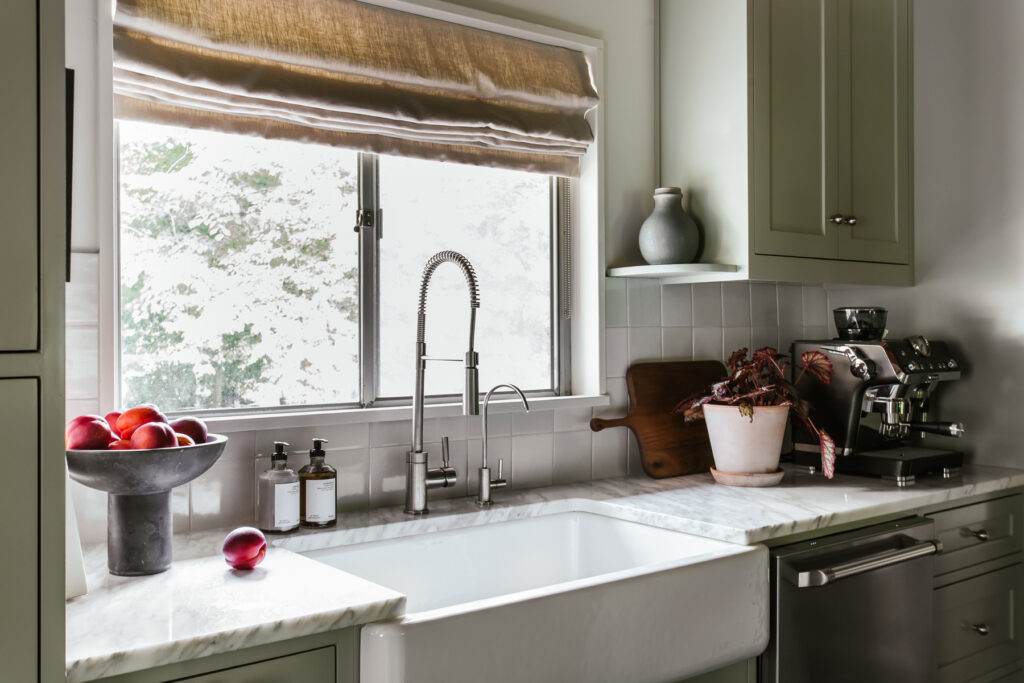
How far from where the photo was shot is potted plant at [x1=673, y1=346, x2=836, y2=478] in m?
2.22

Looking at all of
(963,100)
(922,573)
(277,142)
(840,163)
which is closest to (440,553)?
(277,142)

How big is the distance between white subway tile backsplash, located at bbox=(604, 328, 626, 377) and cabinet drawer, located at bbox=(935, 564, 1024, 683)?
3.27ft

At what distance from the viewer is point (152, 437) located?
1.38 meters

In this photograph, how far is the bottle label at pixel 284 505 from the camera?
1699 millimetres

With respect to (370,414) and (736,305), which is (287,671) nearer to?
(370,414)

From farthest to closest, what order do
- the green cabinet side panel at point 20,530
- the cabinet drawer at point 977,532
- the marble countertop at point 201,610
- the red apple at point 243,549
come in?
the cabinet drawer at point 977,532
the red apple at point 243,549
the marble countertop at point 201,610
the green cabinet side panel at point 20,530

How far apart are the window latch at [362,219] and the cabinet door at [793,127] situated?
100 cm

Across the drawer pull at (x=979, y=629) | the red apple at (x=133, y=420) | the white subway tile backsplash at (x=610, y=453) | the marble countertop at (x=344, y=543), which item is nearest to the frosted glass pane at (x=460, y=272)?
the white subway tile backsplash at (x=610, y=453)

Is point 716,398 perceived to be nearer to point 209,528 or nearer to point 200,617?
point 209,528

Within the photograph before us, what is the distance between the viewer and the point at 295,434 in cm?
189

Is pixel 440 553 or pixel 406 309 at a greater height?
pixel 406 309

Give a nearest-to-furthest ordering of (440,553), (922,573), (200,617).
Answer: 1. (200,617)
2. (440,553)
3. (922,573)

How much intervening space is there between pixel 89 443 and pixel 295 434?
1.84 feet

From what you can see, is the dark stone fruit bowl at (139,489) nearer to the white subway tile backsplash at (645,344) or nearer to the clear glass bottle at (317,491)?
the clear glass bottle at (317,491)
